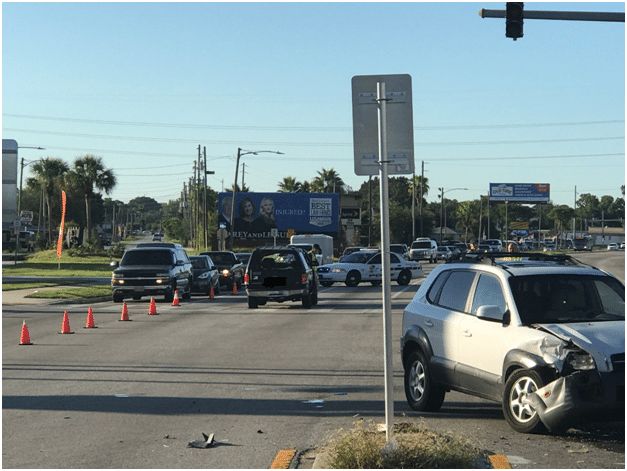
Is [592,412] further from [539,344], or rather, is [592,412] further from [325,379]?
→ [325,379]

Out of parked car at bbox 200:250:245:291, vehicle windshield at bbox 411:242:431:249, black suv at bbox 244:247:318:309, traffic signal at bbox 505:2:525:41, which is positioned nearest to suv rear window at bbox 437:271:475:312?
traffic signal at bbox 505:2:525:41

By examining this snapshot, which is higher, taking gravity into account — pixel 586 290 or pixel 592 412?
pixel 586 290

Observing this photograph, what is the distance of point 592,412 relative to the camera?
7.18 meters

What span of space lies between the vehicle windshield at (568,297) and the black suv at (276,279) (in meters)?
16.6

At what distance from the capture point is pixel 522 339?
7.78 meters

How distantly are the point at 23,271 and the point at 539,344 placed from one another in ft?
152

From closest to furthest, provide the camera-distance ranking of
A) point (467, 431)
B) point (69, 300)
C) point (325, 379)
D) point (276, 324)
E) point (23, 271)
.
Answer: point (467, 431) < point (325, 379) < point (276, 324) < point (69, 300) < point (23, 271)

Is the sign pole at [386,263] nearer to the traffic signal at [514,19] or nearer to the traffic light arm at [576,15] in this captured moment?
the traffic signal at [514,19]

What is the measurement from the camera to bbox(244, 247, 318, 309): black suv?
81.8 ft

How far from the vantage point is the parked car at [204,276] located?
31672 mm

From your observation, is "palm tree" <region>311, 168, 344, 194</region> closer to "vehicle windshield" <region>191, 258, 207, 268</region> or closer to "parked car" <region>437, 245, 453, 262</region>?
"parked car" <region>437, 245, 453, 262</region>

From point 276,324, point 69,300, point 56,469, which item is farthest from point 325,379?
point 69,300

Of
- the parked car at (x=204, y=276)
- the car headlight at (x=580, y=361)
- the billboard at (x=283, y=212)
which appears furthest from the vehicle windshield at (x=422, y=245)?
the car headlight at (x=580, y=361)

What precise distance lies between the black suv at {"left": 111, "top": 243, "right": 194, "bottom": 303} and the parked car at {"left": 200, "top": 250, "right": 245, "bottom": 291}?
6456mm
